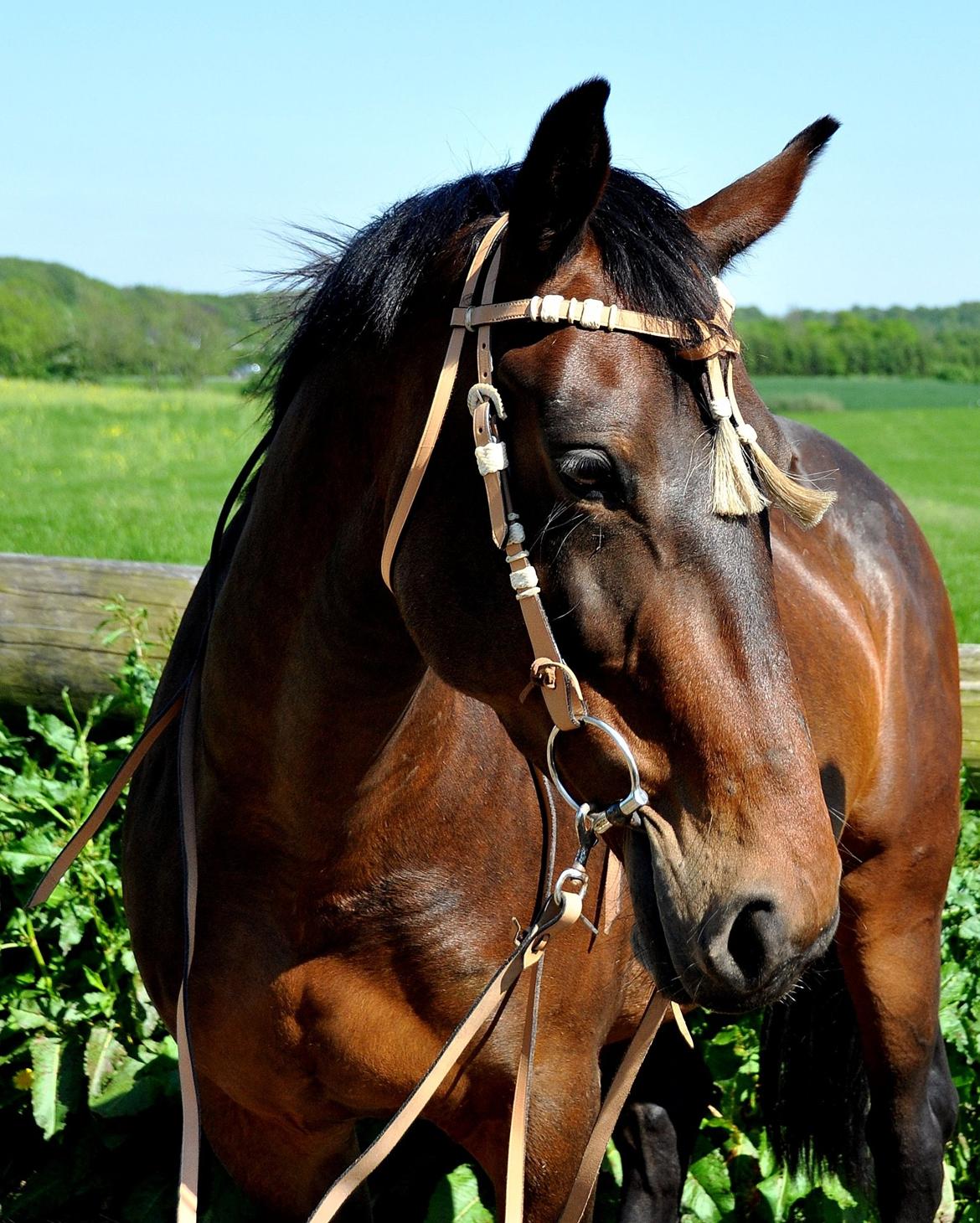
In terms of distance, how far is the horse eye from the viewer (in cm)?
150

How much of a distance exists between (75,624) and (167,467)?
29.2 ft

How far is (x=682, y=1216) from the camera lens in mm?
3686

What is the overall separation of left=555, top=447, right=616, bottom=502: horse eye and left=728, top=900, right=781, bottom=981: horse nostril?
54 cm

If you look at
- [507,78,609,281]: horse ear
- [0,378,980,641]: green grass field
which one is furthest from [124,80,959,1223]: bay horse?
[0,378,980,641]: green grass field

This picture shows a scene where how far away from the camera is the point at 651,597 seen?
1499 mm

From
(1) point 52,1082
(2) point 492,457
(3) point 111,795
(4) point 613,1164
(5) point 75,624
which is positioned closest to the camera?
(2) point 492,457

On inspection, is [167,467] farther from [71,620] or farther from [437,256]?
[437,256]

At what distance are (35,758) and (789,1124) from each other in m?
2.85

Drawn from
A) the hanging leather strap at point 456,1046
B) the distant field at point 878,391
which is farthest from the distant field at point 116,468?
the distant field at point 878,391

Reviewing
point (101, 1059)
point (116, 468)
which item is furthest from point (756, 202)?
point (116, 468)

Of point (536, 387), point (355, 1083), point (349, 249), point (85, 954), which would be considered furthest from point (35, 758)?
point (536, 387)

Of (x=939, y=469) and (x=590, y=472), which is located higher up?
(x=590, y=472)

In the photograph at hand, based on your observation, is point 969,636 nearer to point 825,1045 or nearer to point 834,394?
point 825,1045

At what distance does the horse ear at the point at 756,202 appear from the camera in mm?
1896
